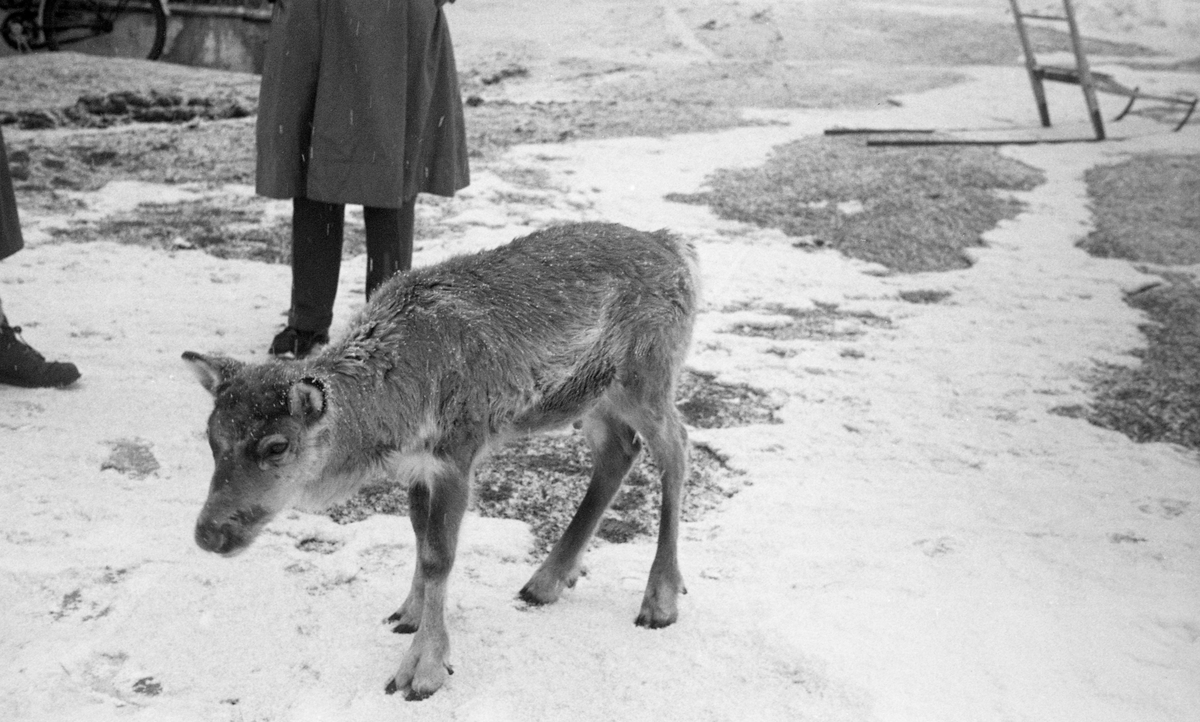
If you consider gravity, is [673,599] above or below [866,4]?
below

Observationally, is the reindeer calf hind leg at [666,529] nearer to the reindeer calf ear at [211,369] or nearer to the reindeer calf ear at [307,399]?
the reindeer calf ear at [307,399]

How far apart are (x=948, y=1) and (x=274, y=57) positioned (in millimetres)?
17956

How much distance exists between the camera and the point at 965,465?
4.91m

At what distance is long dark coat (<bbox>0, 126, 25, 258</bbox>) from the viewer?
4.97 m

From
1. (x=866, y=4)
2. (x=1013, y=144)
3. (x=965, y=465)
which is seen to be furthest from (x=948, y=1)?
(x=965, y=465)

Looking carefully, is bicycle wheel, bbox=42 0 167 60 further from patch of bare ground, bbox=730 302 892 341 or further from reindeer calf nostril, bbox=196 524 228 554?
reindeer calf nostril, bbox=196 524 228 554

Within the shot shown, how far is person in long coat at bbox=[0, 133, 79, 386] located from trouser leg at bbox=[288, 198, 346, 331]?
3.34 feet

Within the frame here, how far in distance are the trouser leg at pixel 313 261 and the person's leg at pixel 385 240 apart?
188 mm

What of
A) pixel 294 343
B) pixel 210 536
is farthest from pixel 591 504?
pixel 294 343

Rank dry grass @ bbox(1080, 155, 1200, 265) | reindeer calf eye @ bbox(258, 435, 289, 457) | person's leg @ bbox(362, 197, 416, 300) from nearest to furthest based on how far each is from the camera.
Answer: reindeer calf eye @ bbox(258, 435, 289, 457) < person's leg @ bbox(362, 197, 416, 300) < dry grass @ bbox(1080, 155, 1200, 265)

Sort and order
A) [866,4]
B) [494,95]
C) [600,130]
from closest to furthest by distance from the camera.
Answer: [600,130], [494,95], [866,4]

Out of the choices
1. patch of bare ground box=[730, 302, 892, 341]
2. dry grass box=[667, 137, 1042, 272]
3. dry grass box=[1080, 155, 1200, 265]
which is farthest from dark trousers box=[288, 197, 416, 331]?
dry grass box=[1080, 155, 1200, 265]

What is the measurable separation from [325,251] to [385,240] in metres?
0.29

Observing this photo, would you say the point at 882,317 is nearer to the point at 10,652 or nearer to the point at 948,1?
the point at 10,652
